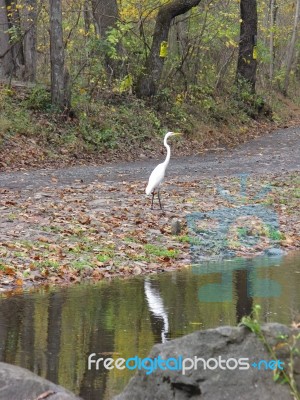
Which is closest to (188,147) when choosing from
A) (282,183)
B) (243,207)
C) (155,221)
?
(282,183)

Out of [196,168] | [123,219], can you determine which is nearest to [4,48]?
[196,168]

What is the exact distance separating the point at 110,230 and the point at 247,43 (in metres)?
21.7

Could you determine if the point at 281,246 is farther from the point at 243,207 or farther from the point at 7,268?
the point at 7,268

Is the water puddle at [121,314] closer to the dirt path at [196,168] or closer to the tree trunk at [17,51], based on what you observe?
the dirt path at [196,168]

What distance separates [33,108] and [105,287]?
1430 centimetres

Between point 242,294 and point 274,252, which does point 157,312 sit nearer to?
point 242,294

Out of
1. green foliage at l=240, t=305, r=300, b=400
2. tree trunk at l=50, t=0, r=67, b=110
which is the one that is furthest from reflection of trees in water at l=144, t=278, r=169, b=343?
tree trunk at l=50, t=0, r=67, b=110

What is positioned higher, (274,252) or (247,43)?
(247,43)

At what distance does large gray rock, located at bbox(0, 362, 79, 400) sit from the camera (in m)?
4.95

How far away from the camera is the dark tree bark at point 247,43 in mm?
32750

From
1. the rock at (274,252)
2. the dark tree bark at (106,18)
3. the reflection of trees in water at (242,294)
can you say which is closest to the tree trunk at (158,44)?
the dark tree bark at (106,18)

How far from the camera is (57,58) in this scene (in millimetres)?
22922

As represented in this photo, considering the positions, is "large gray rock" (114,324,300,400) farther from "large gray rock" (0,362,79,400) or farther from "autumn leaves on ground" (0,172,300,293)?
"autumn leaves on ground" (0,172,300,293)

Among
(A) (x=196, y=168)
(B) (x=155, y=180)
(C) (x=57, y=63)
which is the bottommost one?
(A) (x=196, y=168)
